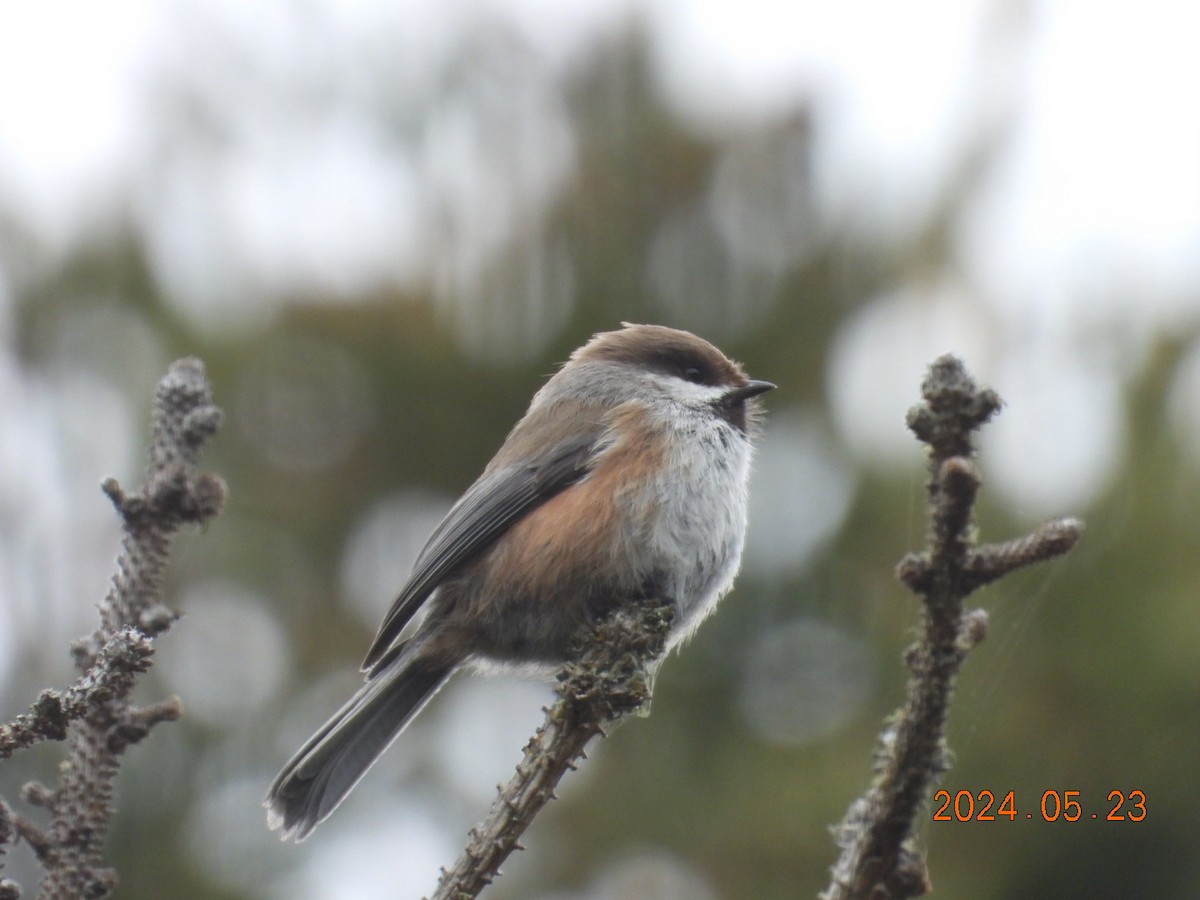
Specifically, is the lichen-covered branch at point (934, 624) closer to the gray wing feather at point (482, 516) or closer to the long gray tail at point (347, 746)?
the long gray tail at point (347, 746)

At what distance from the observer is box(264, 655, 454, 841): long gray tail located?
3.05 metres

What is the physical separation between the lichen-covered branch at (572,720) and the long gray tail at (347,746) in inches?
34.0

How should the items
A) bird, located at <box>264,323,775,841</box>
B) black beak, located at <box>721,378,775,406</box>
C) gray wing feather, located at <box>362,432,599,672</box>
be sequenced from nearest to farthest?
bird, located at <box>264,323,775,841</box>
gray wing feather, located at <box>362,432,599,672</box>
black beak, located at <box>721,378,775,406</box>

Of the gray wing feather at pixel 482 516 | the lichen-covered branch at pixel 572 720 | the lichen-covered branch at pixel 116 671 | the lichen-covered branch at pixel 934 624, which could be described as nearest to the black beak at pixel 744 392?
the gray wing feather at pixel 482 516

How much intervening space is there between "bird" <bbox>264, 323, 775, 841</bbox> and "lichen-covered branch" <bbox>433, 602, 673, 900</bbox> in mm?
475

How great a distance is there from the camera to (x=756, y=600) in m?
5.59

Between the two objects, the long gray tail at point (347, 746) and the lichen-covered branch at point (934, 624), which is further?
the long gray tail at point (347, 746)

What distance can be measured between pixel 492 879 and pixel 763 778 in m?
3.63

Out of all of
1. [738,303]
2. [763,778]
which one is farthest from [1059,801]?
[738,303]

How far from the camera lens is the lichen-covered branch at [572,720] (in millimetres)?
1919

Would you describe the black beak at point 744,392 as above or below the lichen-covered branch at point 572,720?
above

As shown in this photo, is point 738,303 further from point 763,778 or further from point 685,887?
point 685,887

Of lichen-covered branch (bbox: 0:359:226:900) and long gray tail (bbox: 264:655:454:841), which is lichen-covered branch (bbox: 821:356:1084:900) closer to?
lichen-covered branch (bbox: 0:359:226:900)
